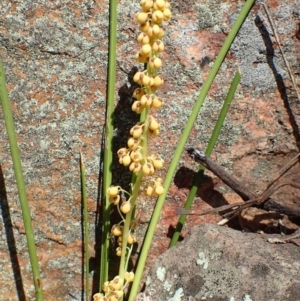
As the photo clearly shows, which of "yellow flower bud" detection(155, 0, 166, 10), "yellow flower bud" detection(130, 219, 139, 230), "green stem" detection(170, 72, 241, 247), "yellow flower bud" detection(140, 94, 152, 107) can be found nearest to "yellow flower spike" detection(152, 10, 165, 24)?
"yellow flower bud" detection(155, 0, 166, 10)

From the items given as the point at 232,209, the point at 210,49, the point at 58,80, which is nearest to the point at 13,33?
the point at 58,80

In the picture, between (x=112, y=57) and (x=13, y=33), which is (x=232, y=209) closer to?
(x=112, y=57)

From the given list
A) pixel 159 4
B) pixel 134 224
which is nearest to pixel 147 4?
pixel 159 4

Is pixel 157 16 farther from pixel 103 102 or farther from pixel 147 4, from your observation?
pixel 103 102

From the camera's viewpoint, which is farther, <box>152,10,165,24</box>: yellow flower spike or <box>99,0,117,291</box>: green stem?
<box>99,0,117,291</box>: green stem

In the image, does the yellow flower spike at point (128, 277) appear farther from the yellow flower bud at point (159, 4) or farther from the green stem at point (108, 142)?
the yellow flower bud at point (159, 4)

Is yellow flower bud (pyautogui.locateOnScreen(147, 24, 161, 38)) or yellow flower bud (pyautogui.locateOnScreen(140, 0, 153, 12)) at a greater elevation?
yellow flower bud (pyautogui.locateOnScreen(140, 0, 153, 12))

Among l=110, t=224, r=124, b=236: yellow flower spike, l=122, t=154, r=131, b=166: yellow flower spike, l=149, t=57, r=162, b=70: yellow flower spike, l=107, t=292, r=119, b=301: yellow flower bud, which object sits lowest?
l=107, t=292, r=119, b=301: yellow flower bud

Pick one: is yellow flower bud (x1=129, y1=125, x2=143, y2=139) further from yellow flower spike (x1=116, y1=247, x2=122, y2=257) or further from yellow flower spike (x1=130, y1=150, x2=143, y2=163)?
yellow flower spike (x1=116, y1=247, x2=122, y2=257)
